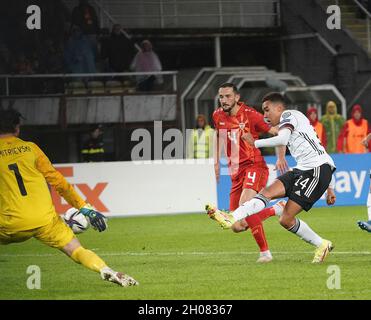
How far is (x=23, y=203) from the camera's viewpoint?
10.7 metres

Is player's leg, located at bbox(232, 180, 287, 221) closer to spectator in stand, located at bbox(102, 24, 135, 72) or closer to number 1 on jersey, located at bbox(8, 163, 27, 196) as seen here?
number 1 on jersey, located at bbox(8, 163, 27, 196)

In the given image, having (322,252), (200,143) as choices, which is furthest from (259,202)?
(200,143)

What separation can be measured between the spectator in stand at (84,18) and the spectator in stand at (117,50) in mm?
488

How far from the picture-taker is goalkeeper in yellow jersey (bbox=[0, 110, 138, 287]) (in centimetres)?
1065

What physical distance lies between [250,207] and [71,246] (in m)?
2.37

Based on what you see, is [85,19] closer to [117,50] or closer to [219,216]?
[117,50]

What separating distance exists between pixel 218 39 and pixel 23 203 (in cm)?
1954

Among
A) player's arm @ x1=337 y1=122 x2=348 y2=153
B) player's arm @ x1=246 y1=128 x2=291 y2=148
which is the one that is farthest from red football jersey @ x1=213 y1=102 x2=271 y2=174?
player's arm @ x1=337 y1=122 x2=348 y2=153

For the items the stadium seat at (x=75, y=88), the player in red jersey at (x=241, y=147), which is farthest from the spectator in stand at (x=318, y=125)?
the player in red jersey at (x=241, y=147)

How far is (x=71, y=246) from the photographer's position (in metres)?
10.7

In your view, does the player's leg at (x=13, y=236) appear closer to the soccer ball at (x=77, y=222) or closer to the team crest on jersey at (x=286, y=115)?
the soccer ball at (x=77, y=222)

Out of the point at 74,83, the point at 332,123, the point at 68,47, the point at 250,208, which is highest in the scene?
the point at 68,47

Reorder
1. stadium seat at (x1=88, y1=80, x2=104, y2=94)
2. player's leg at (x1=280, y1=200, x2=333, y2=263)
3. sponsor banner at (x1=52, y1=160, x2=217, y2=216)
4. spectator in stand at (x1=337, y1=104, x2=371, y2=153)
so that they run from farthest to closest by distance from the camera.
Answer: stadium seat at (x1=88, y1=80, x2=104, y2=94) → spectator in stand at (x1=337, y1=104, x2=371, y2=153) → sponsor banner at (x1=52, y1=160, x2=217, y2=216) → player's leg at (x1=280, y1=200, x2=333, y2=263)

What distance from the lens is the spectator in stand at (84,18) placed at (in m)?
24.8
